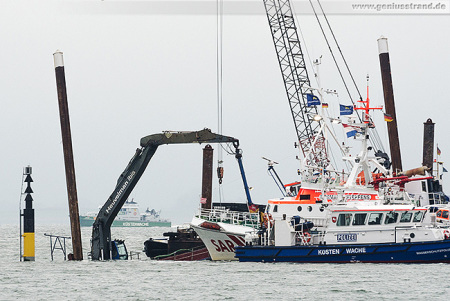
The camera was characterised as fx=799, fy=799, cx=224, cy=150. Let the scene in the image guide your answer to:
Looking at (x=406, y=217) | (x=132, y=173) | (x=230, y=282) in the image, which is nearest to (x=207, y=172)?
(x=132, y=173)

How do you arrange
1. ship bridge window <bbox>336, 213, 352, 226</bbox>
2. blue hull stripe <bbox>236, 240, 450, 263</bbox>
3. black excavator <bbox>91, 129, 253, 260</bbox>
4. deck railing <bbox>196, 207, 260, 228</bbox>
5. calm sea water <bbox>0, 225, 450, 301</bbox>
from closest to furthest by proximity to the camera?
calm sea water <bbox>0, 225, 450, 301</bbox>
blue hull stripe <bbox>236, 240, 450, 263</bbox>
ship bridge window <bbox>336, 213, 352, 226</bbox>
black excavator <bbox>91, 129, 253, 260</bbox>
deck railing <bbox>196, 207, 260, 228</bbox>

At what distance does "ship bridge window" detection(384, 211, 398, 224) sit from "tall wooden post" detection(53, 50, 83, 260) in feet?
56.5

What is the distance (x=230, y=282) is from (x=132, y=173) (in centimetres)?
1223

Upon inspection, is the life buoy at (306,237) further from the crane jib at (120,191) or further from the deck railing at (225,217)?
the crane jib at (120,191)

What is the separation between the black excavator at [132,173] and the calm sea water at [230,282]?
2173 millimetres

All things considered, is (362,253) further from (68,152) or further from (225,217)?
(68,152)

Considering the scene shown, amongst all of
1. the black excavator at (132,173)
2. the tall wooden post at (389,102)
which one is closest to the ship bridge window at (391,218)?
the black excavator at (132,173)

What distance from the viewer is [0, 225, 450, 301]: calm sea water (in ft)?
108

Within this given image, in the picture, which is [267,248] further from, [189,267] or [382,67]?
[382,67]

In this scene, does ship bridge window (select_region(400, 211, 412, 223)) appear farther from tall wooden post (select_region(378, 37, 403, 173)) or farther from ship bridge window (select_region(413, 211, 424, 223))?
tall wooden post (select_region(378, 37, 403, 173))

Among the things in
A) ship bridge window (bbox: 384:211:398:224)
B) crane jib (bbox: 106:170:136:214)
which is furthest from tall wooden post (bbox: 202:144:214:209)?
ship bridge window (bbox: 384:211:398:224)

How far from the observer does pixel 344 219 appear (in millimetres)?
42406

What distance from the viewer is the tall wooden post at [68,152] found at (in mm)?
45562

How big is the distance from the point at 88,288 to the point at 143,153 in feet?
41.5
